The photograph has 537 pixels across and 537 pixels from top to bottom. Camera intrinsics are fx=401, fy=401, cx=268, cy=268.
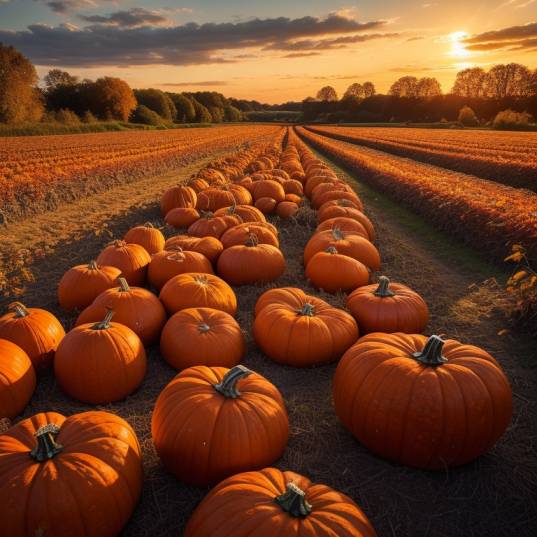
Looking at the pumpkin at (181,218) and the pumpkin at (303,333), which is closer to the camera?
the pumpkin at (303,333)

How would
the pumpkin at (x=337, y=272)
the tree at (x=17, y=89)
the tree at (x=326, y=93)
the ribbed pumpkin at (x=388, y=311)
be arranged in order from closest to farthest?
the ribbed pumpkin at (x=388, y=311), the pumpkin at (x=337, y=272), the tree at (x=17, y=89), the tree at (x=326, y=93)

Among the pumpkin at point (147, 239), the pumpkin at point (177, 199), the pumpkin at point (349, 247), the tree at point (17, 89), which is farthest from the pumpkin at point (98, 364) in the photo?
the tree at point (17, 89)

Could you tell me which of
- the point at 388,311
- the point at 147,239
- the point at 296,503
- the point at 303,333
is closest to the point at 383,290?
the point at 388,311

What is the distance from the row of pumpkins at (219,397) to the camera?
2.07 m

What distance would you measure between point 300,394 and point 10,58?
7234 centimetres

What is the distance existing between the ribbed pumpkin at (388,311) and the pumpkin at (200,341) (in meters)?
1.40

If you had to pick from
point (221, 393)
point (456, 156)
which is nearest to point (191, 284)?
point (221, 393)

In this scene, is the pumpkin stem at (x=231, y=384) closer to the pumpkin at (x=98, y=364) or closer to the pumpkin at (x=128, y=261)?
the pumpkin at (x=98, y=364)

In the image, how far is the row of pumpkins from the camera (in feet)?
6.79

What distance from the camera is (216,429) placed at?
2.61m

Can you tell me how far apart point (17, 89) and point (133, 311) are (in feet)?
212

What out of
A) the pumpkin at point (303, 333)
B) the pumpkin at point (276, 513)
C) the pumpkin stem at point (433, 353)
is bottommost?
the pumpkin at point (303, 333)

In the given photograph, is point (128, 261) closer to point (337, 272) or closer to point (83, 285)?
point (83, 285)

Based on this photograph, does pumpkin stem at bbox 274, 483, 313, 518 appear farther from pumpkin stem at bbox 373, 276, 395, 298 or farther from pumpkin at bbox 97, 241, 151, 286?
pumpkin at bbox 97, 241, 151, 286
